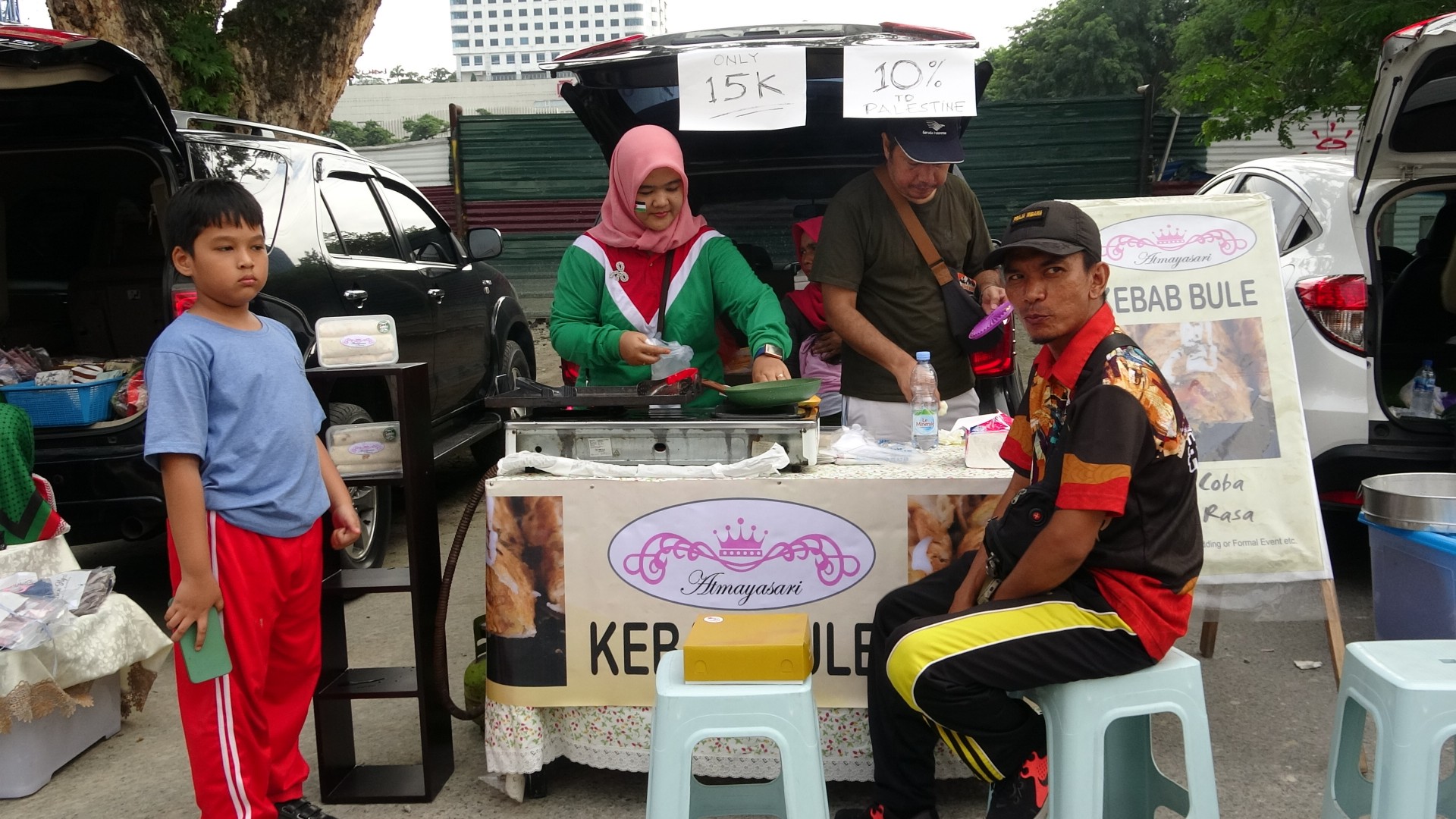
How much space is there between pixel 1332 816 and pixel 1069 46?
34.8 m

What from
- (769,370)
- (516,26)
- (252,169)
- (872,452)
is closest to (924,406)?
(872,452)

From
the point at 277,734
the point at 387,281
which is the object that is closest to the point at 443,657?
the point at 277,734

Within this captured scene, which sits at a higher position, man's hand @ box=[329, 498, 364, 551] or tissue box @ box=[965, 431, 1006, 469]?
tissue box @ box=[965, 431, 1006, 469]

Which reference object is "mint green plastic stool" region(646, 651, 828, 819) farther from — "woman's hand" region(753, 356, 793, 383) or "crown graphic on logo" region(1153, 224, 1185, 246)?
"crown graphic on logo" region(1153, 224, 1185, 246)

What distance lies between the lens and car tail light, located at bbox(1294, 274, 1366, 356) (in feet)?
14.4

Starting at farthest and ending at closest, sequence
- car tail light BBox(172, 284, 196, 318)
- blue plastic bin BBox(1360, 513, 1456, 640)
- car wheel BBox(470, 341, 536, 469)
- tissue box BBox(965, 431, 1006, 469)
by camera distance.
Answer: car wheel BBox(470, 341, 536, 469), car tail light BBox(172, 284, 196, 318), tissue box BBox(965, 431, 1006, 469), blue plastic bin BBox(1360, 513, 1456, 640)

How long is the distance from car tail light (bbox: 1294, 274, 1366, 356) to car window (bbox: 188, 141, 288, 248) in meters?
4.22

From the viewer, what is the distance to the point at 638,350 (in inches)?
128

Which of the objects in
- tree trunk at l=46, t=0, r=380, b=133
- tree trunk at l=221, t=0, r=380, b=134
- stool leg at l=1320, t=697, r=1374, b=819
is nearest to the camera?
stool leg at l=1320, t=697, r=1374, b=819

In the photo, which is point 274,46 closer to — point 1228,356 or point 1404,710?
point 1228,356

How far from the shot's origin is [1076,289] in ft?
7.68

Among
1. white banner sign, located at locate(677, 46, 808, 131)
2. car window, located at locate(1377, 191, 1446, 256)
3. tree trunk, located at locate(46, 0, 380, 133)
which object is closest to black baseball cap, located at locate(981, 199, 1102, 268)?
white banner sign, located at locate(677, 46, 808, 131)

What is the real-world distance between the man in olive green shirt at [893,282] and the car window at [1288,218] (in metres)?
1.61

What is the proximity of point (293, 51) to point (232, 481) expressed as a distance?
6070 mm
